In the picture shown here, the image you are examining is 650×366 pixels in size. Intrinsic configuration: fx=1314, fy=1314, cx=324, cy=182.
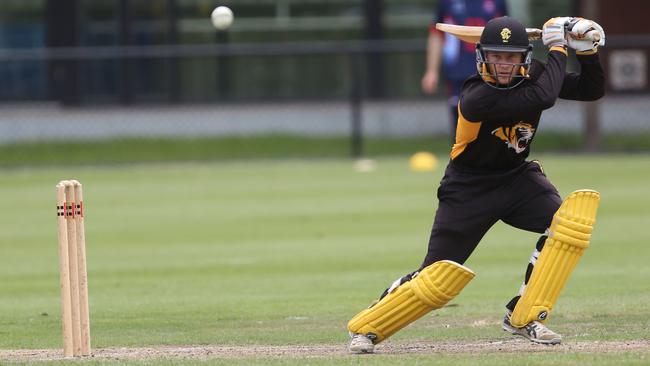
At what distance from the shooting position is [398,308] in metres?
6.98

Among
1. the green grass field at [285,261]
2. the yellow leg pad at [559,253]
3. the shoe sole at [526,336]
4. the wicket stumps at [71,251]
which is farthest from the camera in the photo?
A: the green grass field at [285,261]

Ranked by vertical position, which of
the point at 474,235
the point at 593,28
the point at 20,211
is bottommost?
the point at 20,211

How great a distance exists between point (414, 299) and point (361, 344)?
397 millimetres

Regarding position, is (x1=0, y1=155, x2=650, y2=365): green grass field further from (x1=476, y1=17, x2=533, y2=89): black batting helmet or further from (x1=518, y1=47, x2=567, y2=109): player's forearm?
(x1=476, y1=17, x2=533, y2=89): black batting helmet

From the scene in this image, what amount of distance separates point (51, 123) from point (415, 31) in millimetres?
6784

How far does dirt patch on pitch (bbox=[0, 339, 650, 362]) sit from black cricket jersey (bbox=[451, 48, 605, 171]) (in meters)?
0.99

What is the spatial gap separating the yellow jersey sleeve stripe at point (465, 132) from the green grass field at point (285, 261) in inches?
44.3

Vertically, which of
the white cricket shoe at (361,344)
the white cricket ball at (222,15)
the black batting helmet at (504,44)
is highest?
the white cricket ball at (222,15)

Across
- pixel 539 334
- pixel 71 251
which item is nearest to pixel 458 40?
pixel 539 334

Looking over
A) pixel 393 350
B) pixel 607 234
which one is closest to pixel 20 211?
pixel 607 234

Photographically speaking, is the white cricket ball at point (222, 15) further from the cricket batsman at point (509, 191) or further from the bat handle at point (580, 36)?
the bat handle at point (580, 36)

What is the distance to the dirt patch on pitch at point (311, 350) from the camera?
701 centimetres

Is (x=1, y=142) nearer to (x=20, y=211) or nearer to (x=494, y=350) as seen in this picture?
→ (x=20, y=211)

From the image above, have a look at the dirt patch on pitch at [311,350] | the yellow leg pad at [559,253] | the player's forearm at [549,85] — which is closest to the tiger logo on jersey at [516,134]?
the player's forearm at [549,85]
